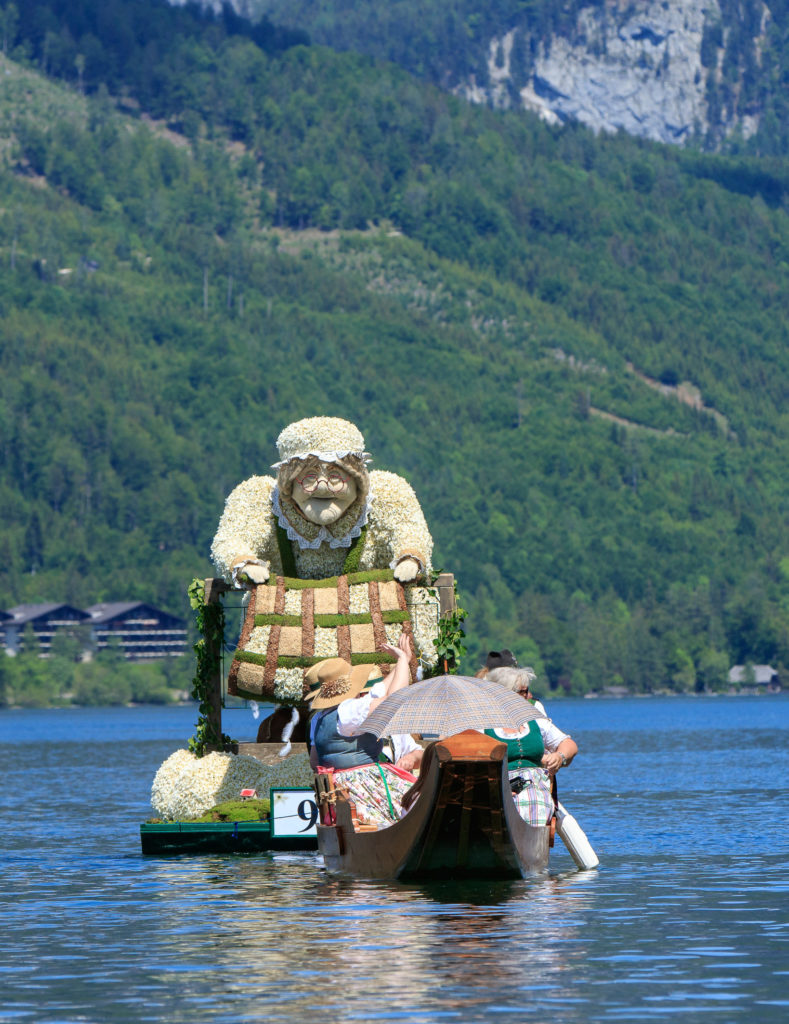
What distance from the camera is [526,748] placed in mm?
26094

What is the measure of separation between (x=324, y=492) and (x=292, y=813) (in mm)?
4203

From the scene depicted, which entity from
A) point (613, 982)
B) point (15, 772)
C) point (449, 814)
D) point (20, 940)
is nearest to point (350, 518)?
point (449, 814)

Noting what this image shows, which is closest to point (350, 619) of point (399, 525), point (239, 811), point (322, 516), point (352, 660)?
point (352, 660)

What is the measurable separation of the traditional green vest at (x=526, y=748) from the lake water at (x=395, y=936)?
4.59 feet

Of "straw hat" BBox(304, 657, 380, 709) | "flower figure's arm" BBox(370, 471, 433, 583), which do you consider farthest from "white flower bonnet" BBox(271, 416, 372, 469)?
"straw hat" BBox(304, 657, 380, 709)

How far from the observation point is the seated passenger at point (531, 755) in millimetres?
26125

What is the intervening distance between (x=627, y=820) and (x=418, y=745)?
50.3 ft

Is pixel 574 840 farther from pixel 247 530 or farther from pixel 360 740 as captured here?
pixel 247 530

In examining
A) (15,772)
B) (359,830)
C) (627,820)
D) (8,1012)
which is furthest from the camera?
(15,772)

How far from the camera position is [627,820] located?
4188cm

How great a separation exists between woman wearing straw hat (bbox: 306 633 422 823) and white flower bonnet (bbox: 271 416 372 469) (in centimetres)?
335

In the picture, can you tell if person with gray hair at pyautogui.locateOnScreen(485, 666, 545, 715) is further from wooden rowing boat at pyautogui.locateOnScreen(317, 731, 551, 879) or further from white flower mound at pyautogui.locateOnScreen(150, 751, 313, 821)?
white flower mound at pyautogui.locateOnScreen(150, 751, 313, 821)

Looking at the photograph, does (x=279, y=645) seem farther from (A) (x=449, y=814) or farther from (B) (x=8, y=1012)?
(B) (x=8, y=1012)

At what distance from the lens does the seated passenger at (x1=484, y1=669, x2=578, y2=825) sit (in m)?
26.1
